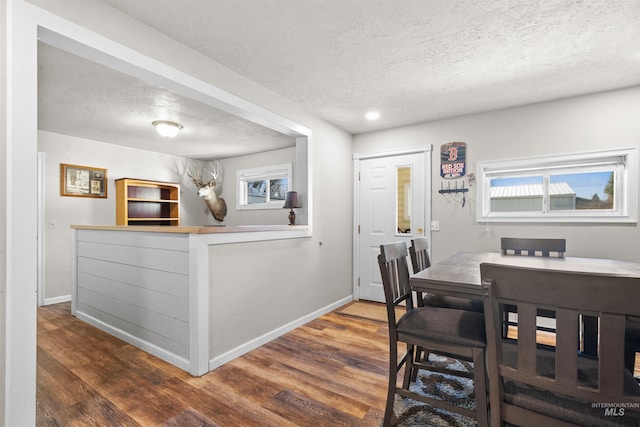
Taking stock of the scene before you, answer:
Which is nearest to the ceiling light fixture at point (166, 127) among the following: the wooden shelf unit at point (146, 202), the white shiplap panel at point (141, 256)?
the white shiplap panel at point (141, 256)

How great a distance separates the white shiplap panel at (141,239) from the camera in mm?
2252

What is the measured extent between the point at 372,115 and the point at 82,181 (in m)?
4.34

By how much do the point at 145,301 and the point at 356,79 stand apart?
2.73 metres

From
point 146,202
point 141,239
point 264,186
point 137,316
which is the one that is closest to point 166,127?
point 141,239

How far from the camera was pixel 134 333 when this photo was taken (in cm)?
265

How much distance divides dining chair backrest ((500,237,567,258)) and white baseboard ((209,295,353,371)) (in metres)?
2.08

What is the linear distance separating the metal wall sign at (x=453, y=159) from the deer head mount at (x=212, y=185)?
3.93 m

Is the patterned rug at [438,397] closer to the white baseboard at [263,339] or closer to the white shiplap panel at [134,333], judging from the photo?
the white baseboard at [263,339]

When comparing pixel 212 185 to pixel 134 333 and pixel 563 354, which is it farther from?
pixel 563 354

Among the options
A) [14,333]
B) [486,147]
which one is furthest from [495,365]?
[486,147]

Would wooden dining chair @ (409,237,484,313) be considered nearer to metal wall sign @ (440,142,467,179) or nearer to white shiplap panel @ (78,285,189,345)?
metal wall sign @ (440,142,467,179)

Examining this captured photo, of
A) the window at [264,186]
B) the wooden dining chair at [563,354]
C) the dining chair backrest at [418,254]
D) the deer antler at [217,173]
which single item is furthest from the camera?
the deer antler at [217,173]

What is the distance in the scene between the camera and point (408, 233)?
3779mm

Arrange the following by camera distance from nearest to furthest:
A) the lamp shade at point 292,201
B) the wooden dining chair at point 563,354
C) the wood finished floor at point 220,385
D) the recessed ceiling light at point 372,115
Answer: the wooden dining chair at point 563,354, the wood finished floor at point 220,385, the lamp shade at point 292,201, the recessed ceiling light at point 372,115
